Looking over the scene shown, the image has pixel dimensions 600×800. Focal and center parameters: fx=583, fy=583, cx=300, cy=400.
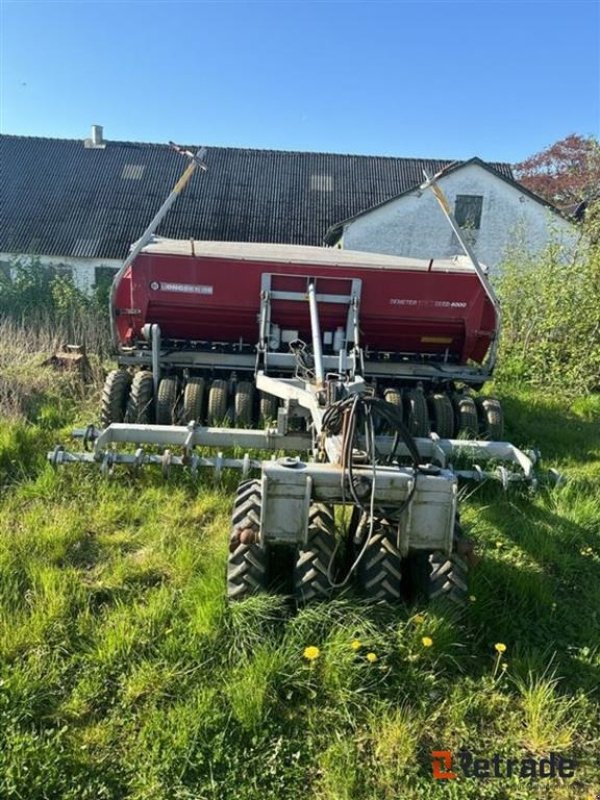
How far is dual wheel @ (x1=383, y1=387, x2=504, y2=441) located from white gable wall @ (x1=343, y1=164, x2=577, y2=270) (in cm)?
1726

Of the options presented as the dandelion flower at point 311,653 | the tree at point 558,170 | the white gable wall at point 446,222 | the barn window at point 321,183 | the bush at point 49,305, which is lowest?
the dandelion flower at point 311,653

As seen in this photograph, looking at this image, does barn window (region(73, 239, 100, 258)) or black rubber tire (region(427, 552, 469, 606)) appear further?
barn window (region(73, 239, 100, 258))

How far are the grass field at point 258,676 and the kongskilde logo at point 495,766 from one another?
0.10ft

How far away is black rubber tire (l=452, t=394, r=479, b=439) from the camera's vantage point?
225 inches

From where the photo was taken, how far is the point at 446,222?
2216 centimetres

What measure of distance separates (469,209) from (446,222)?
63.0 inches

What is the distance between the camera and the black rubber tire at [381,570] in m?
2.92

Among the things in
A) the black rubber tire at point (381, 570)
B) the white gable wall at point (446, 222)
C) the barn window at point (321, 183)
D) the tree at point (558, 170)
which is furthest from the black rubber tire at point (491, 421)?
the tree at point (558, 170)

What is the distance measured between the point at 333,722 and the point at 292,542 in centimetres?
81

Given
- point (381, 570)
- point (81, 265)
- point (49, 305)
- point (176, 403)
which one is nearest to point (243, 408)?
point (176, 403)

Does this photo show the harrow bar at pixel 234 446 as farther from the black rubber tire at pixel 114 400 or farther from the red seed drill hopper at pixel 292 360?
the black rubber tire at pixel 114 400

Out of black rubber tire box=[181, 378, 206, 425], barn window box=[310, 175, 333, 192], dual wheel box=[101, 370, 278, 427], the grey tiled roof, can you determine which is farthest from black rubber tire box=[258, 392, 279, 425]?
barn window box=[310, 175, 333, 192]

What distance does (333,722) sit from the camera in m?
2.42

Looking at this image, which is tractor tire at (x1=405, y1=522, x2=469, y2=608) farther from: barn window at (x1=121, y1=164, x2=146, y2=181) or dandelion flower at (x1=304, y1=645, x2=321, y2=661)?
barn window at (x1=121, y1=164, x2=146, y2=181)
